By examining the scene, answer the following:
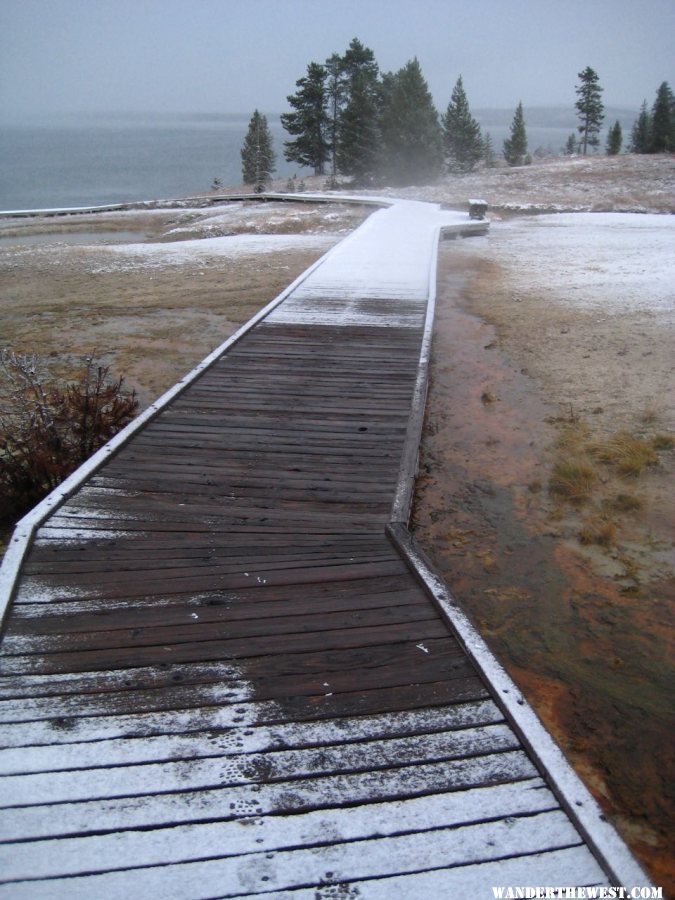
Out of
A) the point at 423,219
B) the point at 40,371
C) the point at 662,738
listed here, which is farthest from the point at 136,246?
the point at 662,738

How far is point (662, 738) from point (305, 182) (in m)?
45.8

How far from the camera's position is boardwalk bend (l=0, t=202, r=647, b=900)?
236 centimetres

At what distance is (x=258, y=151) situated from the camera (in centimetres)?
5269

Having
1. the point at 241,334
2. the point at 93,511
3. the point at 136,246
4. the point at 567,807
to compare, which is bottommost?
the point at 567,807

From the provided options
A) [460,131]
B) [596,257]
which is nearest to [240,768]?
[596,257]

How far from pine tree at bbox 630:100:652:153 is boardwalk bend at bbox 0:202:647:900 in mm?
60696

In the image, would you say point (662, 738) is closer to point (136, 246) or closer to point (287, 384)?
point (287, 384)

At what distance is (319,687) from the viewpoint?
10.3ft

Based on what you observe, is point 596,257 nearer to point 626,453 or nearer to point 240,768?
point 626,453

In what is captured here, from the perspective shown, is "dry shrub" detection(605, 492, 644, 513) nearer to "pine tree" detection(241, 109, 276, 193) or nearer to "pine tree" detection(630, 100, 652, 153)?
"pine tree" detection(241, 109, 276, 193)

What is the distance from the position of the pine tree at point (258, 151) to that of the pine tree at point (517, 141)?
2379 centimetres

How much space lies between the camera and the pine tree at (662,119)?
52.2 m

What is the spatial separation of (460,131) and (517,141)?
14354mm

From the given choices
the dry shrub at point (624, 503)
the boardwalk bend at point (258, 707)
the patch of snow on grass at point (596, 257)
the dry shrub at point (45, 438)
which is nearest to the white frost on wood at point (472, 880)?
the boardwalk bend at point (258, 707)
